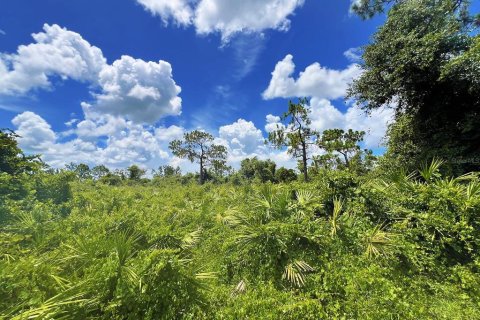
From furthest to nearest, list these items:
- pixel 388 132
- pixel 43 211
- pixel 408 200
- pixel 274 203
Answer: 1. pixel 388 132
2. pixel 43 211
3. pixel 274 203
4. pixel 408 200

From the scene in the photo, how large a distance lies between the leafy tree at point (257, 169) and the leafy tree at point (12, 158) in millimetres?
28067

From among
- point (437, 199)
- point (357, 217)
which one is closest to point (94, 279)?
point (357, 217)

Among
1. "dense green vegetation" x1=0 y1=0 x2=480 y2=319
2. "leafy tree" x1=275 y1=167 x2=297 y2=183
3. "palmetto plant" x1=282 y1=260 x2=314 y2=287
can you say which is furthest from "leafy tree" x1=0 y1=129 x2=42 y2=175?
"leafy tree" x1=275 y1=167 x2=297 y2=183

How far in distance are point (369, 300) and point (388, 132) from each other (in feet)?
35.5

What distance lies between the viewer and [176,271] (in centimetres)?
345

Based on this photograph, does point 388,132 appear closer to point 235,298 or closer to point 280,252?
point 280,252

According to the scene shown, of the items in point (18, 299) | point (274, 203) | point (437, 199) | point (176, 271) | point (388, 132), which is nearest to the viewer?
point (18, 299)

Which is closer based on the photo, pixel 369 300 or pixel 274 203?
pixel 369 300

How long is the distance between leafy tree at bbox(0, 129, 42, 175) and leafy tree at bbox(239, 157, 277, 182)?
2807cm

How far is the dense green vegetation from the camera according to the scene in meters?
3.23

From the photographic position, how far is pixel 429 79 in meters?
9.12

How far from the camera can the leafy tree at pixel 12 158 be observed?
9.38 meters

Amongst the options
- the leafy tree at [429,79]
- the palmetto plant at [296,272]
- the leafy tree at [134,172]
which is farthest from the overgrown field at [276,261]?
the leafy tree at [134,172]

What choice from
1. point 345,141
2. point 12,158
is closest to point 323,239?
point 12,158
